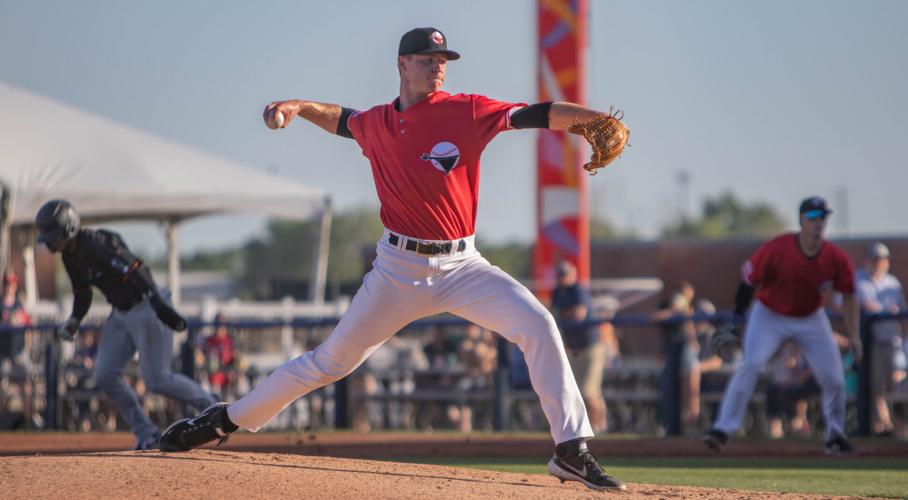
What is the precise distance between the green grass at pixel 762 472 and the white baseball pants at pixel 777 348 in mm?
395

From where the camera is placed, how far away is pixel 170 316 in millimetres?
10609

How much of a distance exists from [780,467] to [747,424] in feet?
21.4

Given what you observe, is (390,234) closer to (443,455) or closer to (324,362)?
(324,362)

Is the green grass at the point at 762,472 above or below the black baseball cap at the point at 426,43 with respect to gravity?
below

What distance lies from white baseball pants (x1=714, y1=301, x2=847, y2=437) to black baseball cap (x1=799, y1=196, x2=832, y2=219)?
81 centimetres

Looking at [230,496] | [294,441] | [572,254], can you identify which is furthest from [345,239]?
[230,496]

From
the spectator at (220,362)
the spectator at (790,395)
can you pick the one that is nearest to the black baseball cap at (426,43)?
the spectator at (790,395)

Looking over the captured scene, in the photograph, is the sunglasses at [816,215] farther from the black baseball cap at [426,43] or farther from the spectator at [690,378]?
the black baseball cap at [426,43]

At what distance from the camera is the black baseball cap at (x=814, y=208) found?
11.4 m


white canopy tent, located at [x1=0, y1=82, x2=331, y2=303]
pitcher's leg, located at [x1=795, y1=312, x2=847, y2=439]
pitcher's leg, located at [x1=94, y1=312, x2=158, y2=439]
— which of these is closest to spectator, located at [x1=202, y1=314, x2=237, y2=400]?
white canopy tent, located at [x1=0, y1=82, x2=331, y2=303]

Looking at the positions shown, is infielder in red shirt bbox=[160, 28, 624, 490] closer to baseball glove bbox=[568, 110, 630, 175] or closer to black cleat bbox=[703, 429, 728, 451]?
baseball glove bbox=[568, 110, 630, 175]

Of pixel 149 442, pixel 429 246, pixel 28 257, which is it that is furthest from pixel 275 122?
pixel 28 257

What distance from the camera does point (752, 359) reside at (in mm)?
11500

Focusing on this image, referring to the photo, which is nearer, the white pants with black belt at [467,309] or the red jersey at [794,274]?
the white pants with black belt at [467,309]
